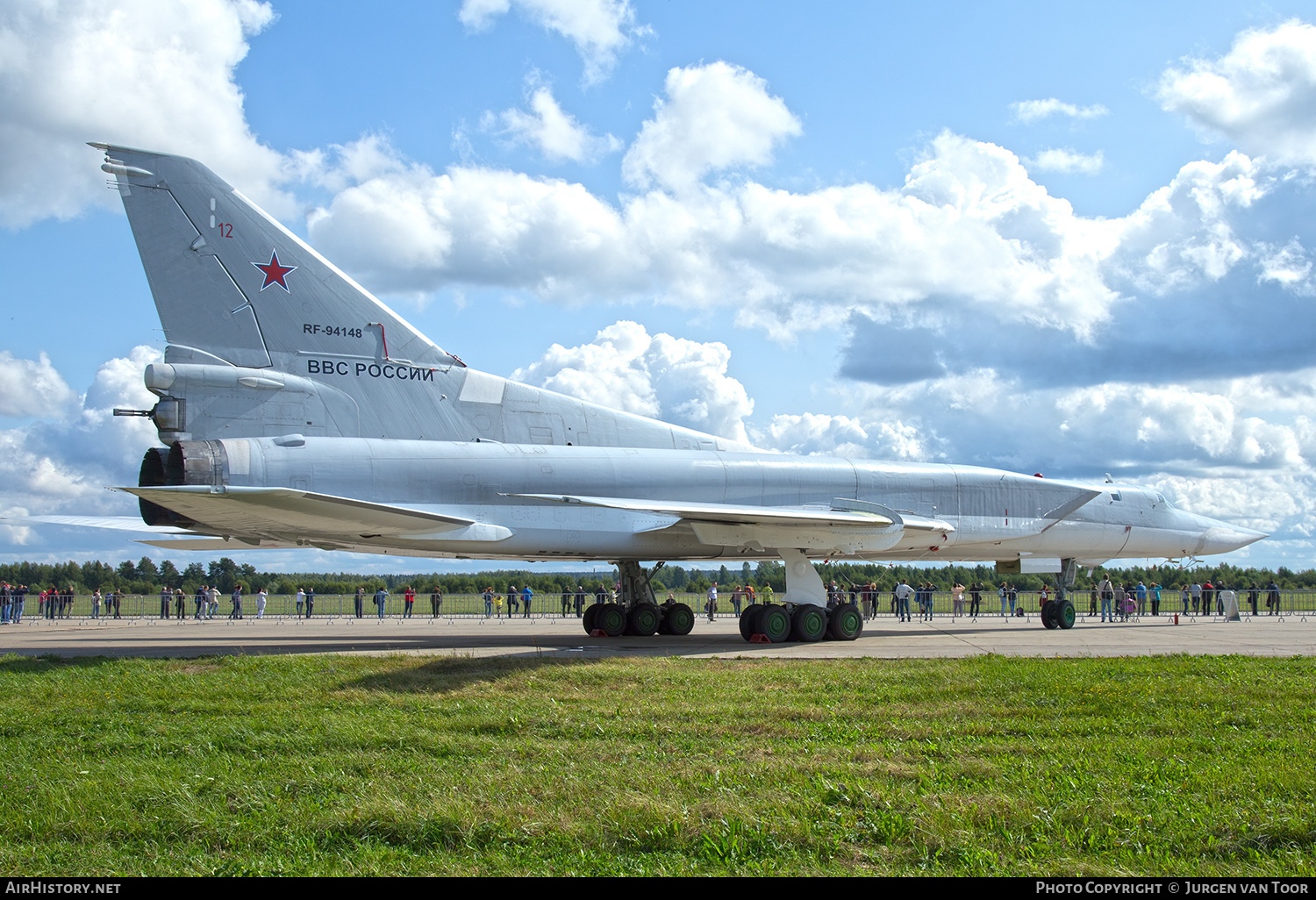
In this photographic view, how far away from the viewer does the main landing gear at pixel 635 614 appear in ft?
58.0

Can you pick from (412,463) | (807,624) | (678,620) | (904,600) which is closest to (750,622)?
(807,624)

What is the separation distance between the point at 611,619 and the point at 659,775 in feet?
39.5

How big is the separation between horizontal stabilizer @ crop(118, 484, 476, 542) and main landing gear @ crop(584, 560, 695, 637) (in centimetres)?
486

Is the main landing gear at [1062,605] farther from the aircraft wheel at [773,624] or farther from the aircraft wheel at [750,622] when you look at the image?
the aircraft wheel at [750,622]

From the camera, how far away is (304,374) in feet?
43.9

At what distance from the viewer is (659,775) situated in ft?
18.6

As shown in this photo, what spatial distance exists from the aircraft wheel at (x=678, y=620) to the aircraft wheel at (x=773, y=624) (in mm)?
2832

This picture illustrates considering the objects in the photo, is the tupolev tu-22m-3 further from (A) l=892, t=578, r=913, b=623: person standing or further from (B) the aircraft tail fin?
(A) l=892, t=578, r=913, b=623: person standing

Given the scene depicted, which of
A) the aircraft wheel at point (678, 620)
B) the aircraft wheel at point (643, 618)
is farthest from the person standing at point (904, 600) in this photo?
the aircraft wheel at point (643, 618)

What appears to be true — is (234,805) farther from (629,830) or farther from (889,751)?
(889,751)

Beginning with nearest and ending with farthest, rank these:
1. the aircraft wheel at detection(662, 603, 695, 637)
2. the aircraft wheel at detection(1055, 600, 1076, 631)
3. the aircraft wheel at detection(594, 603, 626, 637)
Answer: the aircraft wheel at detection(594, 603, 626, 637)
the aircraft wheel at detection(662, 603, 695, 637)
the aircraft wheel at detection(1055, 600, 1076, 631)

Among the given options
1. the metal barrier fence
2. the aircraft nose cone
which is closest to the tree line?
the metal barrier fence

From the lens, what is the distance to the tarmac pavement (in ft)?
44.3

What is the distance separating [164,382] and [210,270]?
172cm
